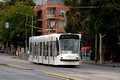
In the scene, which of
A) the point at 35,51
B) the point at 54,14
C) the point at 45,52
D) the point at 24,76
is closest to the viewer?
the point at 24,76

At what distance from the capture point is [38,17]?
9562cm

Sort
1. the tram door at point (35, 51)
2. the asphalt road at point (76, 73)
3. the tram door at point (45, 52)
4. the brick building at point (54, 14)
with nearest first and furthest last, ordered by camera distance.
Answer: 1. the asphalt road at point (76, 73)
2. the tram door at point (45, 52)
3. the tram door at point (35, 51)
4. the brick building at point (54, 14)

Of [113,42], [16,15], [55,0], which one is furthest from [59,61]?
[16,15]

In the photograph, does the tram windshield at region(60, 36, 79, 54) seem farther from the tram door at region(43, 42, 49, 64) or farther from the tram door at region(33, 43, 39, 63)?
the tram door at region(33, 43, 39, 63)

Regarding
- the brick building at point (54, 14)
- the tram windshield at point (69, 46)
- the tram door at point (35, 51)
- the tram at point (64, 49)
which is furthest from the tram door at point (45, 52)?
the brick building at point (54, 14)

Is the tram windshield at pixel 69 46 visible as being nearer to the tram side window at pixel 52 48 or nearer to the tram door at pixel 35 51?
the tram side window at pixel 52 48

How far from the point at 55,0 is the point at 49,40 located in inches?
2059

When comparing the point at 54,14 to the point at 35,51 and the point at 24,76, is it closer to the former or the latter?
the point at 35,51

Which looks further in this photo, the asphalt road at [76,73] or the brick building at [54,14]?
the brick building at [54,14]

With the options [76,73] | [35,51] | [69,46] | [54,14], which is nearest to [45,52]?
[35,51]

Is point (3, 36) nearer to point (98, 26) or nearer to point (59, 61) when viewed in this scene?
point (98, 26)

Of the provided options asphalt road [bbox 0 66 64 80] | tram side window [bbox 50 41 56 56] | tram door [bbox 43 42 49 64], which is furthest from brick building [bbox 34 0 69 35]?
asphalt road [bbox 0 66 64 80]

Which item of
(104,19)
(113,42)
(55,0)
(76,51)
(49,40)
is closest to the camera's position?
(76,51)

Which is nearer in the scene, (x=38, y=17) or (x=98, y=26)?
(x=98, y=26)
